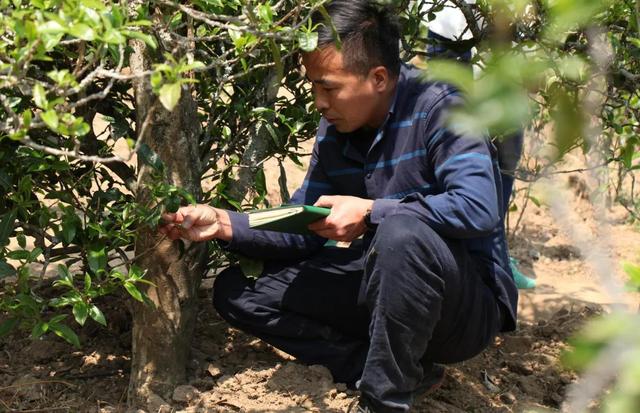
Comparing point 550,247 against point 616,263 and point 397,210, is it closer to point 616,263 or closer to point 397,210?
point 616,263

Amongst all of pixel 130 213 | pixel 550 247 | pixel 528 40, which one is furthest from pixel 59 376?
pixel 550 247

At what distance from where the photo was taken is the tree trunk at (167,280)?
271 cm

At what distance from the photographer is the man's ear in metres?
2.89

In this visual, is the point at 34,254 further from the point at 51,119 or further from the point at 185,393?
the point at 51,119

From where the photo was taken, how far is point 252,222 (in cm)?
276

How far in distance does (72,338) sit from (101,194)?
0.45 m

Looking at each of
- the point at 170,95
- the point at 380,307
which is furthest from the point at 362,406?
the point at 170,95

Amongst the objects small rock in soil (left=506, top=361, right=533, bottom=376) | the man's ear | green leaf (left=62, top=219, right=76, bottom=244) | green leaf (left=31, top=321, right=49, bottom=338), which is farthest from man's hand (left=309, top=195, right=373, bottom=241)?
small rock in soil (left=506, top=361, right=533, bottom=376)

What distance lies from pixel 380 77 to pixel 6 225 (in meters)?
1.24

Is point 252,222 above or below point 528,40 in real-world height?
below

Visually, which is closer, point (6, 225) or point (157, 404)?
point (6, 225)

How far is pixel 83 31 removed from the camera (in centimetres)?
165

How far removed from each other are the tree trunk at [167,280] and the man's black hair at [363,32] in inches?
20.2

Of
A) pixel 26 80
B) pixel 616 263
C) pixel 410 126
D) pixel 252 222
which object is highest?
pixel 26 80
